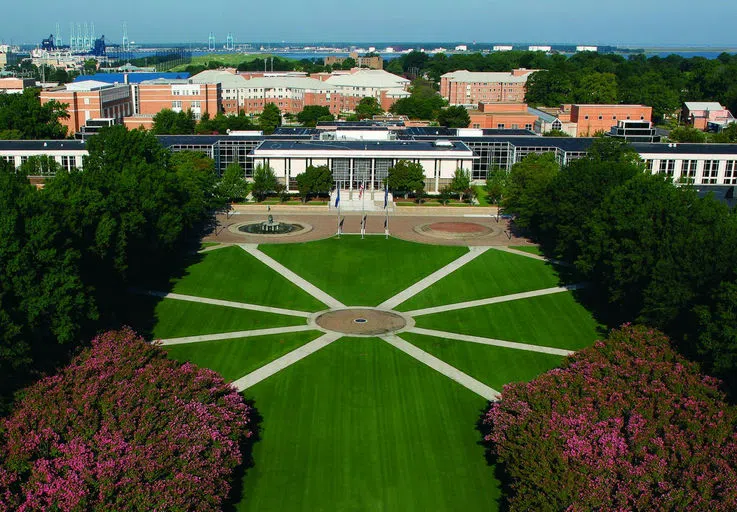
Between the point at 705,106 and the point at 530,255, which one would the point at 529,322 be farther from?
the point at 705,106

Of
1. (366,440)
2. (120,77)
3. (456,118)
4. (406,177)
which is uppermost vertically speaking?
(120,77)

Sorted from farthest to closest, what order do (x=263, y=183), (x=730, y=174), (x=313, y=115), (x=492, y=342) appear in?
A: 1. (x=313, y=115)
2. (x=730, y=174)
3. (x=263, y=183)
4. (x=492, y=342)

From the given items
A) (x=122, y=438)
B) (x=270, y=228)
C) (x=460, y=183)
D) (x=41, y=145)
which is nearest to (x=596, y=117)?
(x=460, y=183)

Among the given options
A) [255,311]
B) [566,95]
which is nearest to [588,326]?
[255,311]

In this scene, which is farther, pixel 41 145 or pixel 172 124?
pixel 172 124

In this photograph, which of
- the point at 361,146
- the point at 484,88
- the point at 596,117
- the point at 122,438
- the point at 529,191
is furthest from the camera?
the point at 484,88

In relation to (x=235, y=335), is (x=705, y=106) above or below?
above
